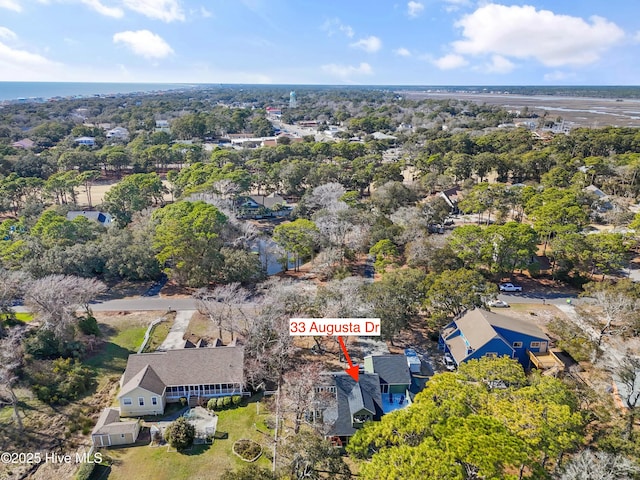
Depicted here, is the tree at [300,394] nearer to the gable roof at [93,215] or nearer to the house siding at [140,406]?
the house siding at [140,406]

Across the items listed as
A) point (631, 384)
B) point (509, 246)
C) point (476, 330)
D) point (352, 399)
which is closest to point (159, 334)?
point (352, 399)

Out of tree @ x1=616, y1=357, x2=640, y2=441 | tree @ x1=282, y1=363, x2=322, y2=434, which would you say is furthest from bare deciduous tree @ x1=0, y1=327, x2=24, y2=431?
tree @ x1=616, y1=357, x2=640, y2=441

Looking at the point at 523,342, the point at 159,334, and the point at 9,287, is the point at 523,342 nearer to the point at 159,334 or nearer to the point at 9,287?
the point at 159,334

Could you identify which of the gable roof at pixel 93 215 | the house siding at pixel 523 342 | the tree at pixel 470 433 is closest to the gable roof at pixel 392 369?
the tree at pixel 470 433

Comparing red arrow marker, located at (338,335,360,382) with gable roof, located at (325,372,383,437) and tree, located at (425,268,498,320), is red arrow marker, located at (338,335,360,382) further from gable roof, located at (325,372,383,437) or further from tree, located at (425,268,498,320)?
tree, located at (425,268,498,320)

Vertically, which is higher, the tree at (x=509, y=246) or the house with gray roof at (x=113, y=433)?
the tree at (x=509, y=246)

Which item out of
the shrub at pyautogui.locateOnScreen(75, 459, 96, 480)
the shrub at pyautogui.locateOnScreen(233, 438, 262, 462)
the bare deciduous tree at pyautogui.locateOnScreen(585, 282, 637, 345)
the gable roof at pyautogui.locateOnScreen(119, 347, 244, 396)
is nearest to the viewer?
the shrub at pyautogui.locateOnScreen(75, 459, 96, 480)

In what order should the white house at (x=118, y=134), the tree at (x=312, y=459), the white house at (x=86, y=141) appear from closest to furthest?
the tree at (x=312, y=459), the white house at (x=86, y=141), the white house at (x=118, y=134)
